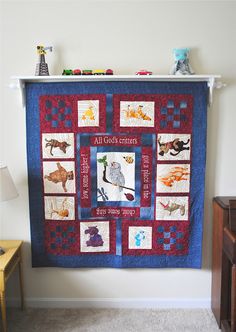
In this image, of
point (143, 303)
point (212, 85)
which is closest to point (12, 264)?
point (143, 303)

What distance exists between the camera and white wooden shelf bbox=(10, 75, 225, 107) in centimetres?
224

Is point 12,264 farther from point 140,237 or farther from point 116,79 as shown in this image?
point 116,79

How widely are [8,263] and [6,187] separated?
1.66 feet

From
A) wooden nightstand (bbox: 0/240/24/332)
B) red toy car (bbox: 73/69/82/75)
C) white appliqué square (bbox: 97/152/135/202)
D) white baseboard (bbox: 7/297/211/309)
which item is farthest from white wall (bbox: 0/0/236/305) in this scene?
white baseboard (bbox: 7/297/211/309)

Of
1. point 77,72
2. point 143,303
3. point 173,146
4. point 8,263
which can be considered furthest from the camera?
point 143,303

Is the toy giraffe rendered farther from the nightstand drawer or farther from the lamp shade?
the nightstand drawer

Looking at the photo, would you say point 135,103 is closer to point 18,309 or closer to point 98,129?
point 98,129

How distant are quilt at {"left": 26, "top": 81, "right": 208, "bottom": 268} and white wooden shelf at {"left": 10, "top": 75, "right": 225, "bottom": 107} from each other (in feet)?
0.12

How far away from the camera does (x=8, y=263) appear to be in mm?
2199

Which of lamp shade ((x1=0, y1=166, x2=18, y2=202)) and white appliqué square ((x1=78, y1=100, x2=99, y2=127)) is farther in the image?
white appliqué square ((x1=78, y1=100, x2=99, y2=127))

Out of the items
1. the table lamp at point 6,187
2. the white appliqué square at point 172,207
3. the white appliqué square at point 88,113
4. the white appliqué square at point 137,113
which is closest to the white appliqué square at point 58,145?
the white appliqué square at point 88,113

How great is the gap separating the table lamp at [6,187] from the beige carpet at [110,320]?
0.59 m

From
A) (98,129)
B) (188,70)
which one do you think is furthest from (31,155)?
(188,70)

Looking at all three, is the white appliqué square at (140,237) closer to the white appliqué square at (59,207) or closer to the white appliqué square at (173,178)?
the white appliqué square at (173,178)
